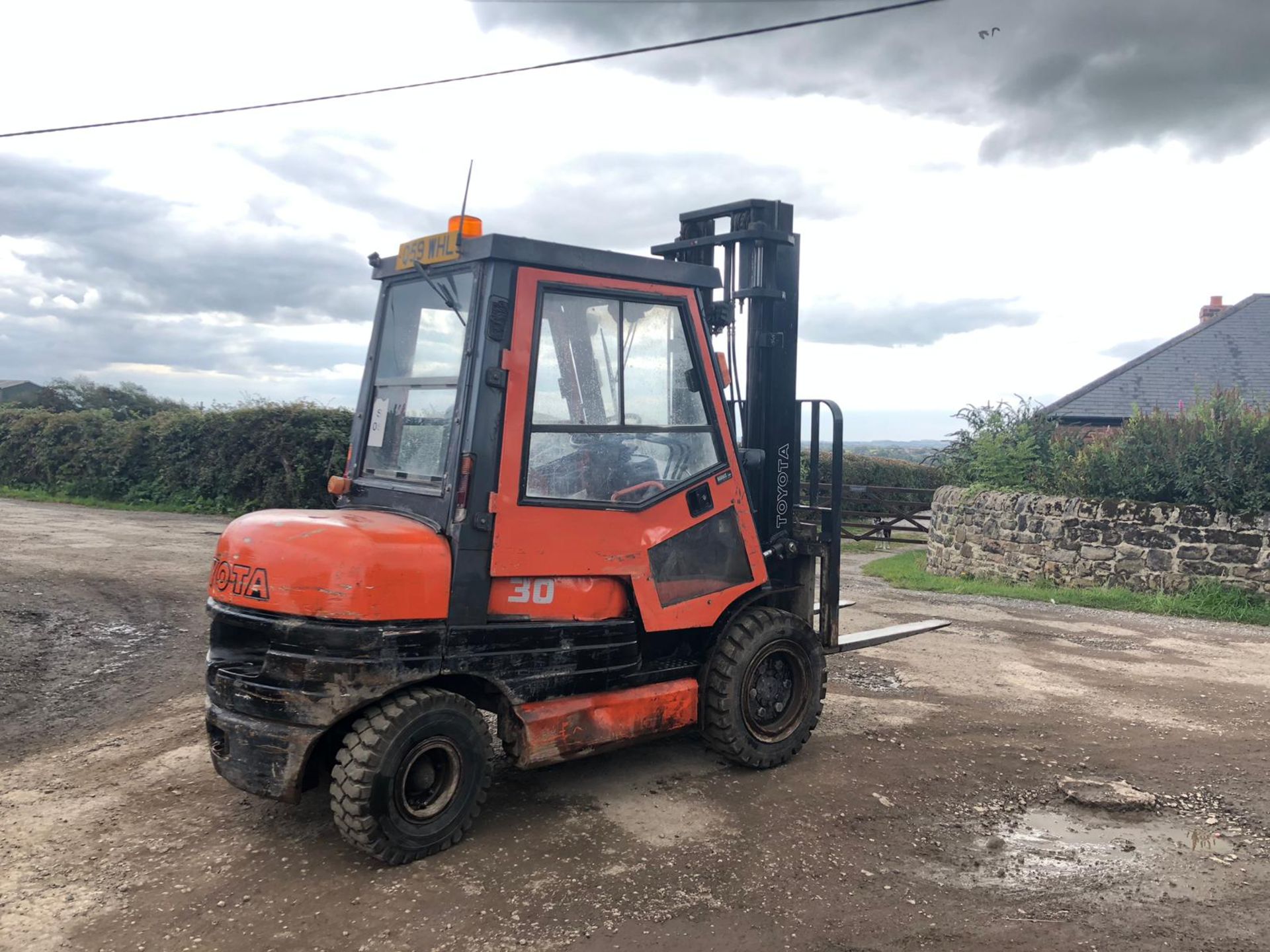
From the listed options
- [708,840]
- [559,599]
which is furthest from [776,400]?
[708,840]

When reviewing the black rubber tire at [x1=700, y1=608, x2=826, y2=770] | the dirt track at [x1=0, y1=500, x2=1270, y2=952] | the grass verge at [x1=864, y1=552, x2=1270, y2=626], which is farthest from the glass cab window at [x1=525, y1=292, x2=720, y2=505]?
the grass verge at [x1=864, y1=552, x2=1270, y2=626]

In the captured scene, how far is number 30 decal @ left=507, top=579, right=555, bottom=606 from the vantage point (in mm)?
4523

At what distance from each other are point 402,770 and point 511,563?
40.6 inches

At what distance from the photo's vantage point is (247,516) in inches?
178

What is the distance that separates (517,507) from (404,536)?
0.56 meters

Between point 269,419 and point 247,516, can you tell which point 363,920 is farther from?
point 269,419

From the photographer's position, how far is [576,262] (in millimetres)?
4672

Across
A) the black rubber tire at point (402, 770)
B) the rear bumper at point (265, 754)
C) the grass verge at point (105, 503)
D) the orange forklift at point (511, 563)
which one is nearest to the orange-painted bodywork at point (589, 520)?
the orange forklift at point (511, 563)

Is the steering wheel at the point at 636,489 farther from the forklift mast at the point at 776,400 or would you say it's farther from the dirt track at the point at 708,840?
the dirt track at the point at 708,840

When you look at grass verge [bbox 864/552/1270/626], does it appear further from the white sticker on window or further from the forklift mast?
the white sticker on window

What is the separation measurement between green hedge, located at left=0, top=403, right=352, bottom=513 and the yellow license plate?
11838mm

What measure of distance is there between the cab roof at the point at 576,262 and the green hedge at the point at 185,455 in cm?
1227

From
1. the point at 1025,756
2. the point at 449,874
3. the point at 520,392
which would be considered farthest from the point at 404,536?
the point at 1025,756

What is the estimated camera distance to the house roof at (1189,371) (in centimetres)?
2323
